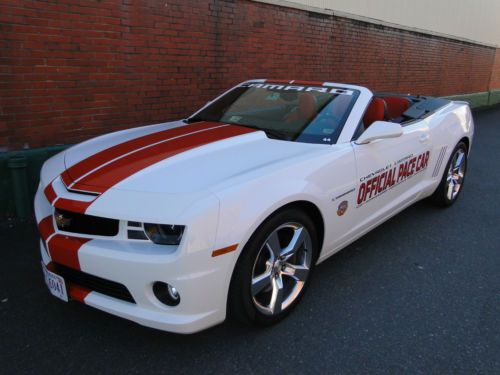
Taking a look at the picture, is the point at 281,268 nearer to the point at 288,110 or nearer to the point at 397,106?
the point at 288,110

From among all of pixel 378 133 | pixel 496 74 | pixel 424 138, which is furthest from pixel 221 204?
pixel 496 74

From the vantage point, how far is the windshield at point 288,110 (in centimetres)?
313

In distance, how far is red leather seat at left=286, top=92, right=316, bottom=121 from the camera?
3.30 metres

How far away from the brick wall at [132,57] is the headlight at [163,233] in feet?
8.92

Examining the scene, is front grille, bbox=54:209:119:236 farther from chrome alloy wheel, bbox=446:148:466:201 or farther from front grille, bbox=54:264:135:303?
chrome alloy wheel, bbox=446:148:466:201

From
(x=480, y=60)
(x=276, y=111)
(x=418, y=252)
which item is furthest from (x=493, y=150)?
(x=480, y=60)

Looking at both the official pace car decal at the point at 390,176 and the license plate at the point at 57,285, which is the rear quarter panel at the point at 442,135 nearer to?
the official pace car decal at the point at 390,176

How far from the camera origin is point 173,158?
8.55ft

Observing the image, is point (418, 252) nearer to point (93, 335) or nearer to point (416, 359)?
point (416, 359)

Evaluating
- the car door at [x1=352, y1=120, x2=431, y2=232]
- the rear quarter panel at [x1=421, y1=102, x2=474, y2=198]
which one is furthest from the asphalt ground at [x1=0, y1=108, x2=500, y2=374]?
the rear quarter panel at [x1=421, y1=102, x2=474, y2=198]

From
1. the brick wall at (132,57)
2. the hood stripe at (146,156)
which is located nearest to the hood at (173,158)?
the hood stripe at (146,156)

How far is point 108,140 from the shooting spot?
3.23m

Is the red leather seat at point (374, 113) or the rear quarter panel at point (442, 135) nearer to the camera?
the red leather seat at point (374, 113)

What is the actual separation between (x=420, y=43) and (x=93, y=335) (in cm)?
1161
